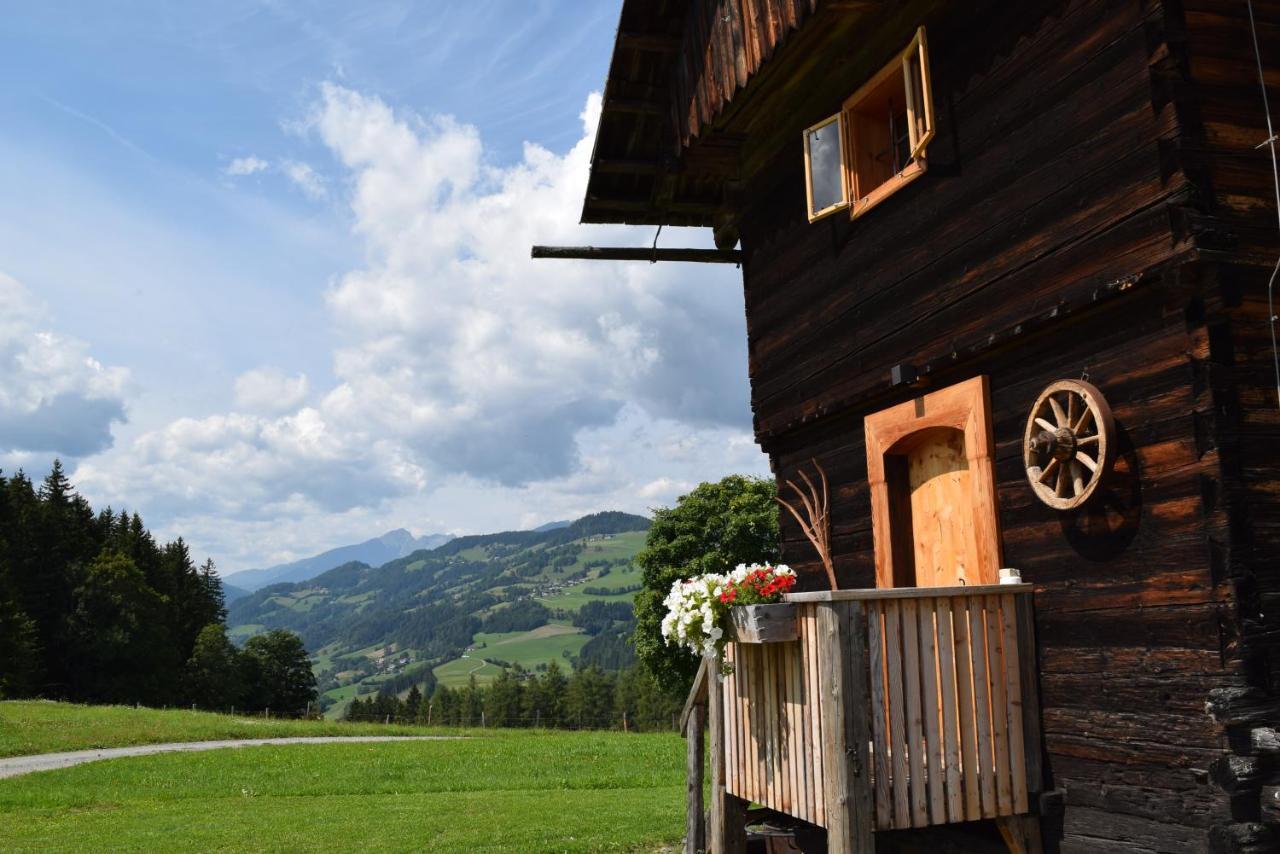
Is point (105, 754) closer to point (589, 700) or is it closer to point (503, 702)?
point (503, 702)

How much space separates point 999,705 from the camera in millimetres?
6949

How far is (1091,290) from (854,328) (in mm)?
3067

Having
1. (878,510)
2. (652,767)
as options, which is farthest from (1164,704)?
(652,767)

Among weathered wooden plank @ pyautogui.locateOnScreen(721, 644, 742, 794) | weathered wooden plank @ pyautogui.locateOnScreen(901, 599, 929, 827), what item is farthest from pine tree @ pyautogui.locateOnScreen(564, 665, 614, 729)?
weathered wooden plank @ pyautogui.locateOnScreen(901, 599, 929, 827)

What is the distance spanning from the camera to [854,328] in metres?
9.55

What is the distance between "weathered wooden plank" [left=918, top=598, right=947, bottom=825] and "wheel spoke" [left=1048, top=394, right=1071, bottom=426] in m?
1.50

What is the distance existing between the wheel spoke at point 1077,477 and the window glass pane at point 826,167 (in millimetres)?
3717

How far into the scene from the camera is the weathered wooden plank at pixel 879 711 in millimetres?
6492

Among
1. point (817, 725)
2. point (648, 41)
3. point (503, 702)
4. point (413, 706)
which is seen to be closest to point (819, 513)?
point (817, 725)

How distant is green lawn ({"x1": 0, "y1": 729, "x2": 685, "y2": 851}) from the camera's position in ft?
48.2

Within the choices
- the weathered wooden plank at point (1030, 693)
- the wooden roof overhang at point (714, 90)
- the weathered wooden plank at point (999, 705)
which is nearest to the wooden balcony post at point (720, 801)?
the weathered wooden plank at point (999, 705)

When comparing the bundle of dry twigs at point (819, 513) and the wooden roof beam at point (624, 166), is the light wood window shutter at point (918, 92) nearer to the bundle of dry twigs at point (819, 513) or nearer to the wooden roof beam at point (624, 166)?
the bundle of dry twigs at point (819, 513)

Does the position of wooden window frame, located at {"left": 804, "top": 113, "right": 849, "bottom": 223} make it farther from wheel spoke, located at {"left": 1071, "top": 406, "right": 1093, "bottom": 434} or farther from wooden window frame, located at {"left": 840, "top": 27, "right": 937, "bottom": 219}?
wheel spoke, located at {"left": 1071, "top": 406, "right": 1093, "bottom": 434}

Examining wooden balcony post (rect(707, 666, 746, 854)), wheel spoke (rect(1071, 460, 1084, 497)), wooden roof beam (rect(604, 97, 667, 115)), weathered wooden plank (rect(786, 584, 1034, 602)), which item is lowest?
wooden balcony post (rect(707, 666, 746, 854))
